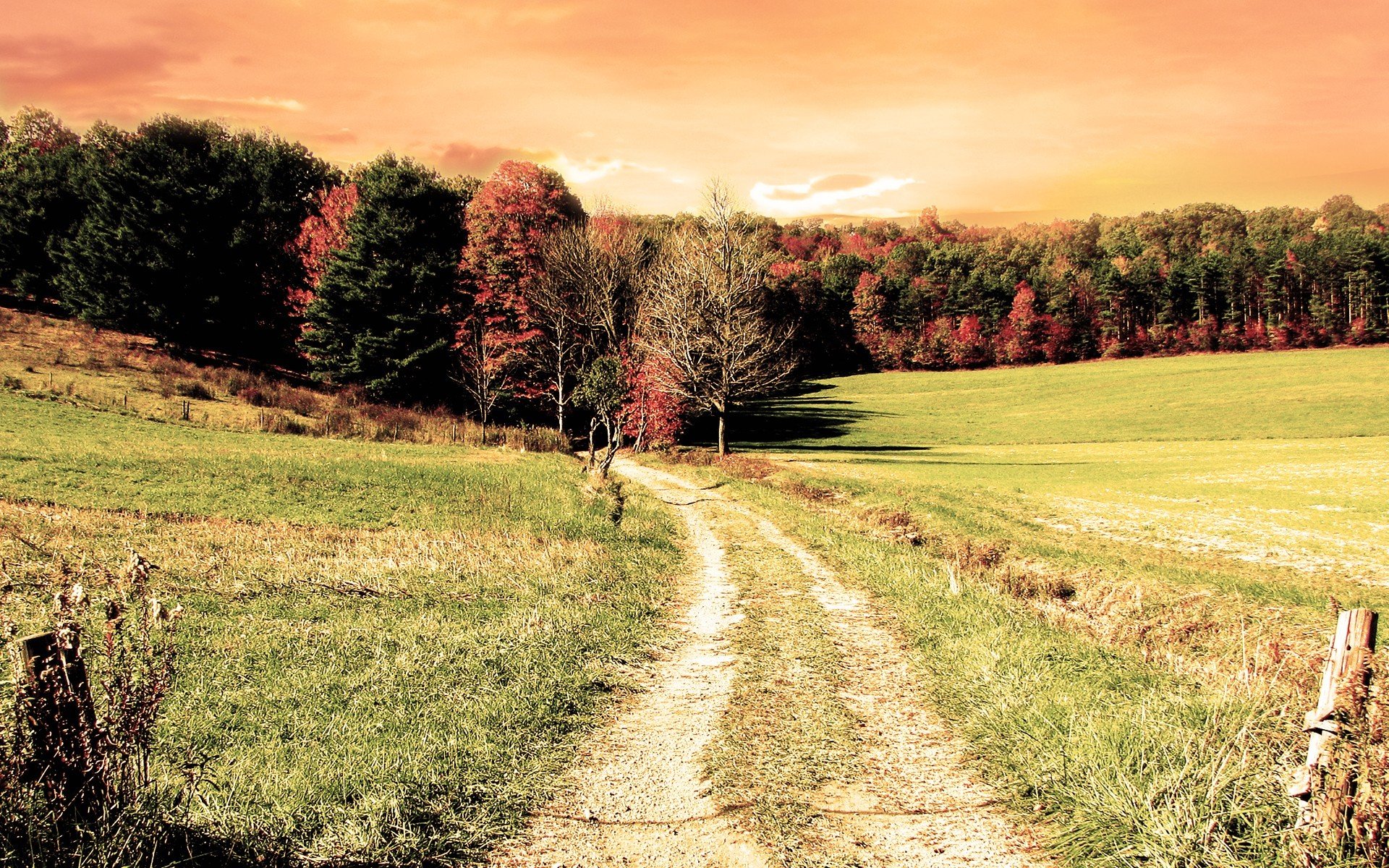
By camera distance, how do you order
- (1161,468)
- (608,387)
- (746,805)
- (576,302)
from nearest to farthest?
1. (746,805)
2. (1161,468)
3. (608,387)
4. (576,302)

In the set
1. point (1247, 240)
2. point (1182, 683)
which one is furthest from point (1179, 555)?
point (1247, 240)

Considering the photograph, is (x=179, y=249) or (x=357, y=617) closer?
(x=357, y=617)

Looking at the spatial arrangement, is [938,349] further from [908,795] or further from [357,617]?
[908,795]

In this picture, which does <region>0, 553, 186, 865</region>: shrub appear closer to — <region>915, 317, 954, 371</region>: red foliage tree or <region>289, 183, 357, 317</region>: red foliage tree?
<region>289, 183, 357, 317</region>: red foliage tree

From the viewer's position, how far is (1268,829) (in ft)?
14.4

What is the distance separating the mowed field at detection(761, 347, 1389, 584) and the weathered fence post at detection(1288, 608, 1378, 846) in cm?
1513

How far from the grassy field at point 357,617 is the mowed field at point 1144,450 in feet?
40.0

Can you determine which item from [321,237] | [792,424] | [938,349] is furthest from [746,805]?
[938,349]

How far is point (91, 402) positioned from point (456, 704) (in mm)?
37715

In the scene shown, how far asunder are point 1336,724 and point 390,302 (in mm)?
47846

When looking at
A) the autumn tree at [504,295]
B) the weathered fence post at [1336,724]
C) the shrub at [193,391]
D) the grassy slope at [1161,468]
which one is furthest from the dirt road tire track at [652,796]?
the shrub at [193,391]

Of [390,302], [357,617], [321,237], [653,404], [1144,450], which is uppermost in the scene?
[321,237]

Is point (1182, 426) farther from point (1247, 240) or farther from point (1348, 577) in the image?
point (1247, 240)

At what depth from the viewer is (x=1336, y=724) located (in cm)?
422
